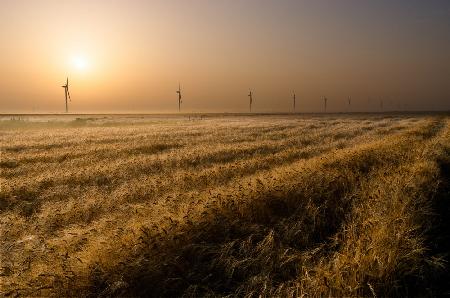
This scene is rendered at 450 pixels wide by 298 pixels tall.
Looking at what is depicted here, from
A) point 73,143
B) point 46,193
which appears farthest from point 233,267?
point 73,143

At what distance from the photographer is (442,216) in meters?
9.96

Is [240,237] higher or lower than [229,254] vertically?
higher

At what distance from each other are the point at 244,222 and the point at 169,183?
7564mm

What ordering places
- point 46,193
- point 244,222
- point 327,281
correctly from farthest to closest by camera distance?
point 46,193 → point 244,222 → point 327,281

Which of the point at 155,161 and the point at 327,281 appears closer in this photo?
the point at 327,281

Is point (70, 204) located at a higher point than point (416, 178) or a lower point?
lower

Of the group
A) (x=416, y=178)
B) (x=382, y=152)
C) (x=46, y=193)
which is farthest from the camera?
(x=382, y=152)

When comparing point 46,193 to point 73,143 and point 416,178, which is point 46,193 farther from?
point 73,143

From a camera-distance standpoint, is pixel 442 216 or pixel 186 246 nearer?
pixel 186 246

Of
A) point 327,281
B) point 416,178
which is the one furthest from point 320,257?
point 416,178

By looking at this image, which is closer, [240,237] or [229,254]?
[229,254]

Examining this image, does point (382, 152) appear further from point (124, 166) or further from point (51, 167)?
point (51, 167)

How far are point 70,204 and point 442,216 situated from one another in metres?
11.5

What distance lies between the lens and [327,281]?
6.18 metres
